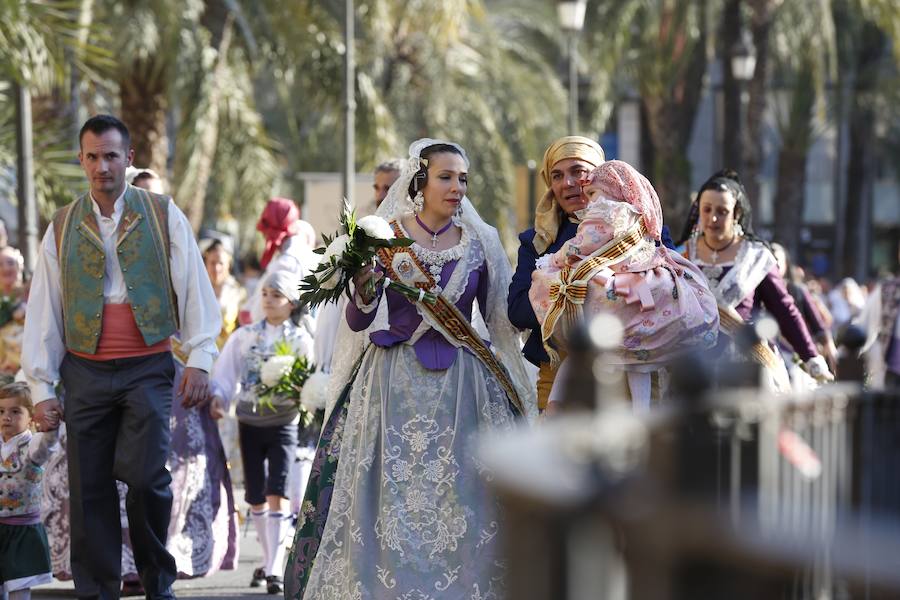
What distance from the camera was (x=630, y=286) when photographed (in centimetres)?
562

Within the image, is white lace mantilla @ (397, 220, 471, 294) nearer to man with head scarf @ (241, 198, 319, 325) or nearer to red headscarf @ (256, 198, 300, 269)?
man with head scarf @ (241, 198, 319, 325)

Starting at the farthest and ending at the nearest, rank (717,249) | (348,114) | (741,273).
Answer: (348,114), (717,249), (741,273)

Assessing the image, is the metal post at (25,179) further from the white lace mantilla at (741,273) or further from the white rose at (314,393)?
the white lace mantilla at (741,273)

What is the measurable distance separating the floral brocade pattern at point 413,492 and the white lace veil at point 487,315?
19cm

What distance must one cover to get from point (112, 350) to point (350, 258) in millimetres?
1149

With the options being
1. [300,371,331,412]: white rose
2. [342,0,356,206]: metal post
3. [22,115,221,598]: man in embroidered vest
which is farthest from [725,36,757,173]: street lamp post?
[22,115,221,598]: man in embroidered vest

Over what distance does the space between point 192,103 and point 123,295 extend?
1101 cm

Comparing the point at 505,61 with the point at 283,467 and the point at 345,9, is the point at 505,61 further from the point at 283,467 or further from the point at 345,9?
the point at 283,467

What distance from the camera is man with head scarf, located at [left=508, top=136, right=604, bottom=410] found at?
6344mm

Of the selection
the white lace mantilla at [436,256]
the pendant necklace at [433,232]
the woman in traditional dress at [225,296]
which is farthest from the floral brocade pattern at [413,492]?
the woman in traditional dress at [225,296]

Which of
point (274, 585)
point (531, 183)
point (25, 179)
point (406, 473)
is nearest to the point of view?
point (406, 473)

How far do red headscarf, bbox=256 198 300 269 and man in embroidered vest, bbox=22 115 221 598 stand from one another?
2.12 meters

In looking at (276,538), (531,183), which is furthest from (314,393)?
(531,183)

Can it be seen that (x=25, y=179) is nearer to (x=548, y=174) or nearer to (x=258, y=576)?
(x=258, y=576)
